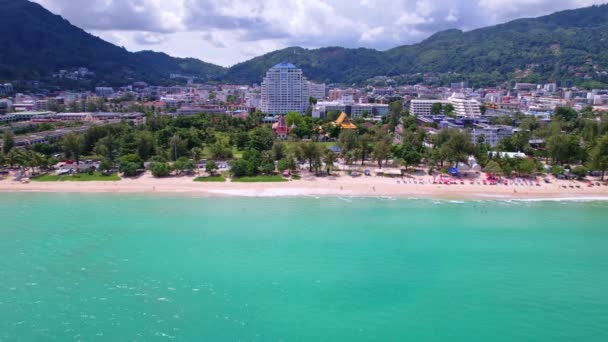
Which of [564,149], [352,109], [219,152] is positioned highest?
[352,109]

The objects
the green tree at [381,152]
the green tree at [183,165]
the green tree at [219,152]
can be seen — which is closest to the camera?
the green tree at [183,165]

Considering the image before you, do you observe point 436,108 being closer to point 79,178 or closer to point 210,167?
point 210,167

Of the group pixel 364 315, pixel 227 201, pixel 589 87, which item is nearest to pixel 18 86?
pixel 227 201

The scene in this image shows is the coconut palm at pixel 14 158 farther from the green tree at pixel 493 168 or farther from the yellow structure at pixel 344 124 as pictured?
the green tree at pixel 493 168

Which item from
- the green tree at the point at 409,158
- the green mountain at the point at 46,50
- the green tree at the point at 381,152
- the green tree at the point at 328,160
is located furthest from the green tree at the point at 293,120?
the green mountain at the point at 46,50

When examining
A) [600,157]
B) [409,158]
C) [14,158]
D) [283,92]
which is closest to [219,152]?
[14,158]
